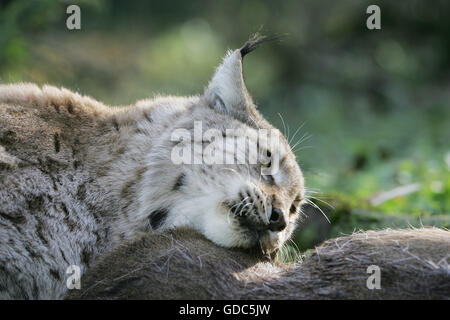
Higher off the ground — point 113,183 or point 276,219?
point 113,183

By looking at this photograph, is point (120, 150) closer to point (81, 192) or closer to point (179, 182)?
point (81, 192)

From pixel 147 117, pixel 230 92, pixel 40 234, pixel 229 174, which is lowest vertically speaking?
pixel 40 234

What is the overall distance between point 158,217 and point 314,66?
981 cm

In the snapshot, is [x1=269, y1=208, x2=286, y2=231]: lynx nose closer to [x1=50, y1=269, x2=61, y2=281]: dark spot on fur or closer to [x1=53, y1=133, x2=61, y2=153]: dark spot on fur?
[x1=50, y1=269, x2=61, y2=281]: dark spot on fur

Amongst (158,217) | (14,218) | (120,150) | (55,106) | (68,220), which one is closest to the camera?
(14,218)

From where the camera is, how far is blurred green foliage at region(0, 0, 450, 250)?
36.4ft

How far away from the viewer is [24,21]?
8445 millimetres

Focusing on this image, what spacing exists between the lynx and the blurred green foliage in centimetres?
496

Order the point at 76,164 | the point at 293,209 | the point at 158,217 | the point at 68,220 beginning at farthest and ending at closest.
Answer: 1. the point at 293,209
2. the point at 76,164
3. the point at 158,217
4. the point at 68,220

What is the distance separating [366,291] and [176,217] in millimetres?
1640

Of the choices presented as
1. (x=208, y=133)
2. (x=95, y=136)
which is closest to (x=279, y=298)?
(x=208, y=133)

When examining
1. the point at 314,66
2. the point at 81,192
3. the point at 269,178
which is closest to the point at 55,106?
the point at 81,192

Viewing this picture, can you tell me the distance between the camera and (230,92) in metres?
5.63

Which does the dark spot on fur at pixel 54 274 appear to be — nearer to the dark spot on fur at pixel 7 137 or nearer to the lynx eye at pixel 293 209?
the dark spot on fur at pixel 7 137
